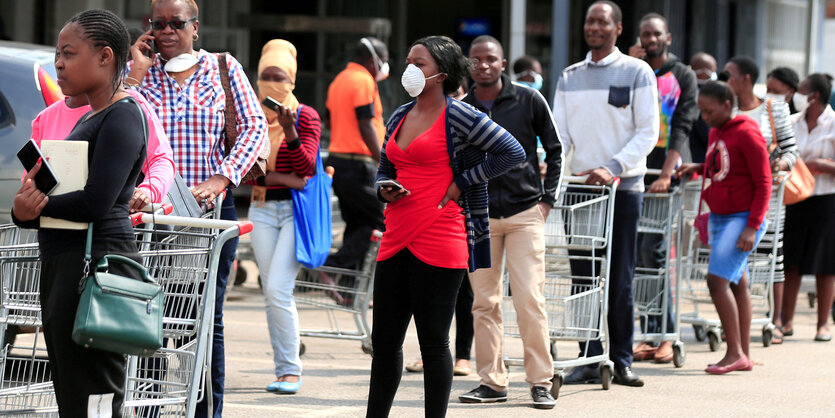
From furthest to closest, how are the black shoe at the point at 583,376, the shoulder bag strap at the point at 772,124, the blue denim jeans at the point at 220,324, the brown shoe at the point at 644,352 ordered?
the shoulder bag strap at the point at 772,124, the brown shoe at the point at 644,352, the black shoe at the point at 583,376, the blue denim jeans at the point at 220,324

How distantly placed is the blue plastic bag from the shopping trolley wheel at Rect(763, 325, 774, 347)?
401cm

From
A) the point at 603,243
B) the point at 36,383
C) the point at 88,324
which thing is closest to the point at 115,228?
the point at 88,324

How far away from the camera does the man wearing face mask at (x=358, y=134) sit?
10234mm

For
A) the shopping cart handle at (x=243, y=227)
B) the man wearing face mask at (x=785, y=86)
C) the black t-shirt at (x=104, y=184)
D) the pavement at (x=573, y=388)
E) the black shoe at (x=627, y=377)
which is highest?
the man wearing face mask at (x=785, y=86)

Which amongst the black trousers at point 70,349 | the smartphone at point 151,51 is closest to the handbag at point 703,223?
the smartphone at point 151,51

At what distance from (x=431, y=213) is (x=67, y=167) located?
189 cm

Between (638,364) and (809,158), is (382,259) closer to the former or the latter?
(638,364)

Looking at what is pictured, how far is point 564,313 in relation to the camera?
287 inches

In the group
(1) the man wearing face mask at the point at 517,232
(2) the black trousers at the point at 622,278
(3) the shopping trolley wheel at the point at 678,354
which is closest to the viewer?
(1) the man wearing face mask at the point at 517,232

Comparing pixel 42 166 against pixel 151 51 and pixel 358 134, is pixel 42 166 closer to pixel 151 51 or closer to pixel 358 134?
pixel 151 51

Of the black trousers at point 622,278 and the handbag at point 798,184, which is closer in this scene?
the black trousers at point 622,278

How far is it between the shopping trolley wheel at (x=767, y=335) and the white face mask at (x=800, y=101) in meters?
2.11

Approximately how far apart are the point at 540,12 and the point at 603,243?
70.5 ft

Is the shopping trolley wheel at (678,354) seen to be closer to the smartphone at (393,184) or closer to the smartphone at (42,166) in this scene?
the smartphone at (393,184)
